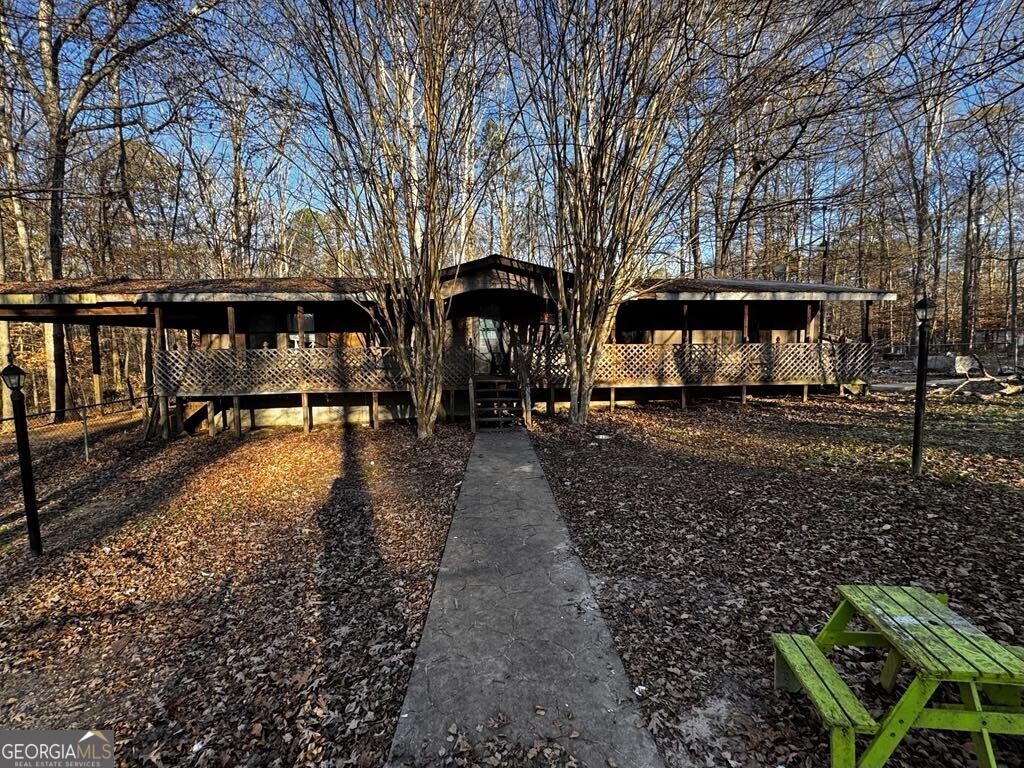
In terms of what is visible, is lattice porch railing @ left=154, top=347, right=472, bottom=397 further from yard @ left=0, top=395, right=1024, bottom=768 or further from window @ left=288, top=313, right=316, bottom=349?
yard @ left=0, top=395, right=1024, bottom=768

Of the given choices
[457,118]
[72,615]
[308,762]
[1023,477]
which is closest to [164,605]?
[72,615]

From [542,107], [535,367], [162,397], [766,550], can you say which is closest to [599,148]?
[542,107]

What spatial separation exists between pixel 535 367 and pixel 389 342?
3752mm

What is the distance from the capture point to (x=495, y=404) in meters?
10.8

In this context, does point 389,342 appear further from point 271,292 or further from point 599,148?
point 599,148

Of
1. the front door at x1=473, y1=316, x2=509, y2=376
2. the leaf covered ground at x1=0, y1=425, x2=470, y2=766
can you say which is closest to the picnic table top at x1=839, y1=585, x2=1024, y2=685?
the leaf covered ground at x1=0, y1=425, x2=470, y2=766

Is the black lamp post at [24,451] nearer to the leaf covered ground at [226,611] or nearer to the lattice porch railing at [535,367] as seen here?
the leaf covered ground at [226,611]

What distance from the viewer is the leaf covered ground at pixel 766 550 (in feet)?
7.43

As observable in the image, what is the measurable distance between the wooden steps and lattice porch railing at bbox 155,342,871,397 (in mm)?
599

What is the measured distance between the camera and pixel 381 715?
94.8 inches

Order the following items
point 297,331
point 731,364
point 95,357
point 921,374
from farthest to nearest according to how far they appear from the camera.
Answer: point 95,357 < point 297,331 < point 731,364 < point 921,374

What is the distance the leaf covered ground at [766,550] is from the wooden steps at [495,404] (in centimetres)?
203

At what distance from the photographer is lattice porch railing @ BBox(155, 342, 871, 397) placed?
1043 centimetres

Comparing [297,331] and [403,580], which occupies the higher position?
[297,331]
